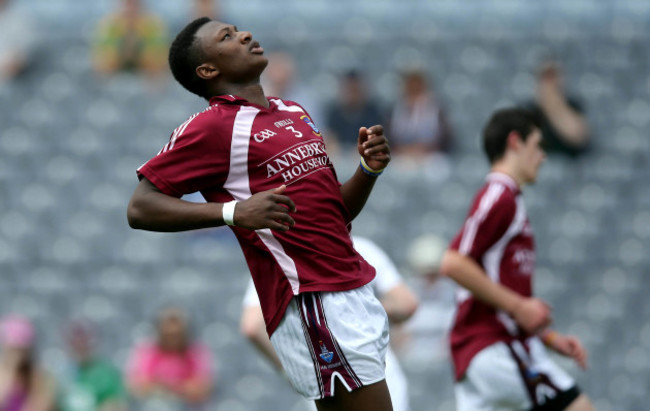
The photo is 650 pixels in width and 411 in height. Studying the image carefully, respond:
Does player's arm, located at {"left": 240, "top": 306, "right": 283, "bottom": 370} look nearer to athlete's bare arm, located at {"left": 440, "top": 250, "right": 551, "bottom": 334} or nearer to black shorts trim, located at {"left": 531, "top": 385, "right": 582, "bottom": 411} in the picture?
athlete's bare arm, located at {"left": 440, "top": 250, "right": 551, "bottom": 334}

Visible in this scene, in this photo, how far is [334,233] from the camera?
391 centimetres

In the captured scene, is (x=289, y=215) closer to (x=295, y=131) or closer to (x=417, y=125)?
(x=295, y=131)

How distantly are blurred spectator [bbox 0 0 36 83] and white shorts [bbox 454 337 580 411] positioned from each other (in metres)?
8.59

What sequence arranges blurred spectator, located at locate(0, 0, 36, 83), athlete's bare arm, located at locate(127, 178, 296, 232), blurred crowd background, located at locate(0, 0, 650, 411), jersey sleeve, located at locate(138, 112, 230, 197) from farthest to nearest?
blurred spectator, located at locate(0, 0, 36, 83)
blurred crowd background, located at locate(0, 0, 650, 411)
jersey sleeve, located at locate(138, 112, 230, 197)
athlete's bare arm, located at locate(127, 178, 296, 232)

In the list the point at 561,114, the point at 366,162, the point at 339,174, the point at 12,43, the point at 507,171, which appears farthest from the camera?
the point at 12,43

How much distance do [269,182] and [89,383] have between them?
18.8 feet

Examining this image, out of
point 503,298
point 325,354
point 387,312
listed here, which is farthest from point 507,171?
point 325,354

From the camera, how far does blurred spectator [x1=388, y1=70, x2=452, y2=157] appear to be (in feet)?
36.4

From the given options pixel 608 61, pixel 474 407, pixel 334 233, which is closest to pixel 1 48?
pixel 608 61

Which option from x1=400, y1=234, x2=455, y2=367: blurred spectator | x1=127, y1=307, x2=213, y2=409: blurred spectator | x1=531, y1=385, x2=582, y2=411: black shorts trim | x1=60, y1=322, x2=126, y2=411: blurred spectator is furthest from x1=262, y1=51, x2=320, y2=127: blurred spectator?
x1=531, y1=385, x2=582, y2=411: black shorts trim

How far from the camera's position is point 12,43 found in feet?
41.3

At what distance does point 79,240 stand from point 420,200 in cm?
335

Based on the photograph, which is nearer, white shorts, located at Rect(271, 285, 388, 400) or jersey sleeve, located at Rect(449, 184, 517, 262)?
white shorts, located at Rect(271, 285, 388, 400)

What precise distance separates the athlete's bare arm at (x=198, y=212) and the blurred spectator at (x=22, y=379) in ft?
17.9
